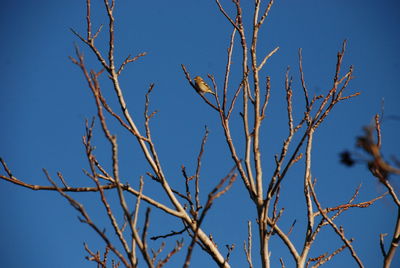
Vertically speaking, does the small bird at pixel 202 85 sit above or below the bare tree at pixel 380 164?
above

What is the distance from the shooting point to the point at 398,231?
6.96 ft

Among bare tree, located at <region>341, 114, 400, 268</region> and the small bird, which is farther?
the small bird

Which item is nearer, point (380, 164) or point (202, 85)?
point (380, 164)

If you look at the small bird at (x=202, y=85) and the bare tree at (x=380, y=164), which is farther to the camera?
the small bird at (x=202, y=85)

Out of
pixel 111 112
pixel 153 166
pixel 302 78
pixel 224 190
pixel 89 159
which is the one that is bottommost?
pixel 224 190

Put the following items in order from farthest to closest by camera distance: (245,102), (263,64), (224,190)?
(263,64) < (245,102) < (224,190)

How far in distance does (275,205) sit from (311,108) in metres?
0.77

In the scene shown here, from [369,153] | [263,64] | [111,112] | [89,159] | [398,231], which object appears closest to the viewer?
[369,153]

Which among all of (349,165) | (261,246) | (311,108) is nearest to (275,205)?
(261,246)

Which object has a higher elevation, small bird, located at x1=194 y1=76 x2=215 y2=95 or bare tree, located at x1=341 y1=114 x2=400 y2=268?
small bird, located at x1=194 y1=76 x2=215 y2=95

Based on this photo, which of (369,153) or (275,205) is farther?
(275,205)

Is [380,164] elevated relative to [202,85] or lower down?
lower down

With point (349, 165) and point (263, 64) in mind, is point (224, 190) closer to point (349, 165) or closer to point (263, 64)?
point (349, 165)

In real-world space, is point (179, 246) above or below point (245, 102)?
below
